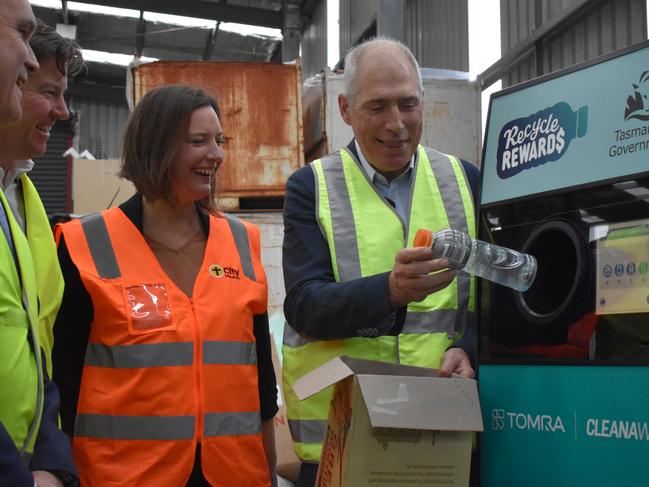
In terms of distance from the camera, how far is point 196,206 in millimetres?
2430

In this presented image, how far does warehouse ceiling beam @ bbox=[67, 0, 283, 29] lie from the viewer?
9500 millimetres

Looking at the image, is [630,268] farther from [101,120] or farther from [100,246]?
[101,120]

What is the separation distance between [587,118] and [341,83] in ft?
11.3

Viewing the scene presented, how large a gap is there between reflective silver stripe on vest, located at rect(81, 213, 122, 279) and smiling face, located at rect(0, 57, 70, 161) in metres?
0.25

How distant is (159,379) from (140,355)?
7 cm

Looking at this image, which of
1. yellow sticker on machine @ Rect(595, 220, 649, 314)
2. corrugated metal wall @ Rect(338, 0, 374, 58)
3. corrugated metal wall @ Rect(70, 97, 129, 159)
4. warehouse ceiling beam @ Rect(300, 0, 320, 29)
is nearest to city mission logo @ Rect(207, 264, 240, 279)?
yellow sticker on machine @ Rect(595, 220, 649, 314)

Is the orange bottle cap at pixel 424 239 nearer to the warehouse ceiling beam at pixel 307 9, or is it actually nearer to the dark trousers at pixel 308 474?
the dark trousers at pixel 308 474

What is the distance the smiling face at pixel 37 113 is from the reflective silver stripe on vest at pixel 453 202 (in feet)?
3.19

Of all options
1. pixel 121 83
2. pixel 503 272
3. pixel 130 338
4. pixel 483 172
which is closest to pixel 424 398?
pixel 503 272

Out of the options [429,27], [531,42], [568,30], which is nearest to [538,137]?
[568,30]

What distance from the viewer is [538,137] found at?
73.9 inches

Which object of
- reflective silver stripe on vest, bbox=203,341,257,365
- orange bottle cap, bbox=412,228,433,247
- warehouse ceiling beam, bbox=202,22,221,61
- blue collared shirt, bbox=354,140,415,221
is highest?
warehouse ceiling beam, bbox=202,22,221,61

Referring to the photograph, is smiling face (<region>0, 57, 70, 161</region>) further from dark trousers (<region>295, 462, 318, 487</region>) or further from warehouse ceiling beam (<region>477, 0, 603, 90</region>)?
warehouse ceiling beam (<region>477, 0, 603, 90</region>)

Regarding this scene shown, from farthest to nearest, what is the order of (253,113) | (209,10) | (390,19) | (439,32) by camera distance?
(209,10) < (439,32) < (390,19) < (253,113)
